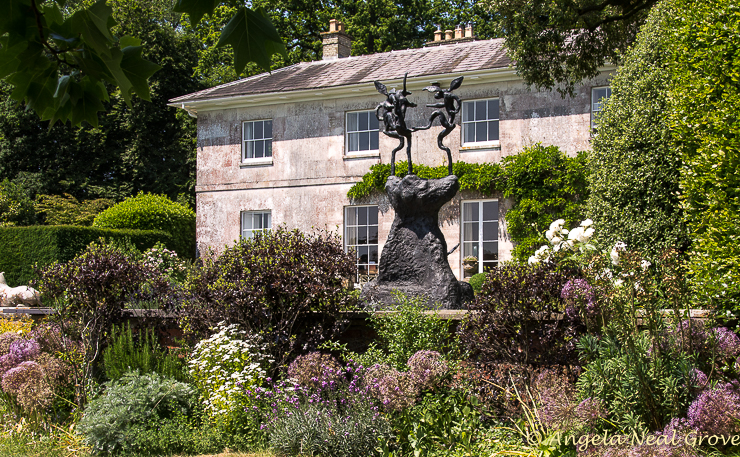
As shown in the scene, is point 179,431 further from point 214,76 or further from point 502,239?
point 214,76

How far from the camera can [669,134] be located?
6.85 metres

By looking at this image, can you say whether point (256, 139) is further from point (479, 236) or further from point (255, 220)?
point (479, 236)

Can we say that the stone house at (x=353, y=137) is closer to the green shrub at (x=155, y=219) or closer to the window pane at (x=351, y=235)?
the window pane at (x=351, y=235)

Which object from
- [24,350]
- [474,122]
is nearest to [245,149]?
[474,122]

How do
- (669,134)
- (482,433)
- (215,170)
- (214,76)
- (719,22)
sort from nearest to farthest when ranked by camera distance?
(482,433) → (719,22) → (669,134) → (215,170) → (214,76)

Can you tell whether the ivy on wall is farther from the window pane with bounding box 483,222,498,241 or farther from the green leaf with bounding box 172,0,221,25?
the green leaf with bounding box 172,0,221,25

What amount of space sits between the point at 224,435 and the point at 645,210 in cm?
497

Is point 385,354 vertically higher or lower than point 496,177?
lower

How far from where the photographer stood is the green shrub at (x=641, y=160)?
678 centimetres

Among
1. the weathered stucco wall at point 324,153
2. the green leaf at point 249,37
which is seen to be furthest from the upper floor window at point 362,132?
the green leaf at point 249,37

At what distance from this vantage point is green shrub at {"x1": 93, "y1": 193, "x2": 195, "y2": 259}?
19.2 metres

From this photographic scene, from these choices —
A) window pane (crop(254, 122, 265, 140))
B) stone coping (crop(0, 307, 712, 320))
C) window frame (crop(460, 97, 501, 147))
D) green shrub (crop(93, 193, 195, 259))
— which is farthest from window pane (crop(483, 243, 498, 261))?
green shrub (crop(93, 193, 195, 259))

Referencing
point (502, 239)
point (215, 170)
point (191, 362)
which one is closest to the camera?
point (191, 362)

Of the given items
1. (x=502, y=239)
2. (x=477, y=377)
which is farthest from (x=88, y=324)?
(x=502, y=239)
